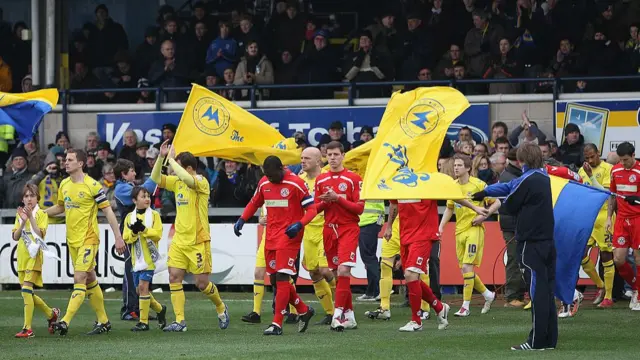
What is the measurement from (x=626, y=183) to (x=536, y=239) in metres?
5.14

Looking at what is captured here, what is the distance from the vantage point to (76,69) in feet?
86.9

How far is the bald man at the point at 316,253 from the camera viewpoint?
50.1 ft

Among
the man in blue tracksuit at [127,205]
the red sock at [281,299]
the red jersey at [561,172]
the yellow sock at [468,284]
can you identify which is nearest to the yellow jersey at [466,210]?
the yellow sock at [468,284]

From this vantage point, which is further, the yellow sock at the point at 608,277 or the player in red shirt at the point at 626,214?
the yellow sock at the point at 608,277

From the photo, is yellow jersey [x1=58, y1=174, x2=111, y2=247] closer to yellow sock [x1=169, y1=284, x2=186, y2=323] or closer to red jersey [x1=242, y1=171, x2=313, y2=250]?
yellow sock [x1=169, y1=284, x2=186, y2=323]

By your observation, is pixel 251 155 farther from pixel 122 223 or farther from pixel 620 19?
pixel 620 19

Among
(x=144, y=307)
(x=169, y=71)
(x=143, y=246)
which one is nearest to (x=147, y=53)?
(x=169, y=71)

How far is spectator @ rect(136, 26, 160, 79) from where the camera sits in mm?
25781

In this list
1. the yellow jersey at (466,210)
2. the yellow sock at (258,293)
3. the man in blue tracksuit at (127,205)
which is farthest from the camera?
the yellow jersey at (466,210)

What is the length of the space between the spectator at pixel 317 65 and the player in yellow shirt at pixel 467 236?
24.5 ft

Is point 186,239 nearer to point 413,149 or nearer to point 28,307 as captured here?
→ point 28,307

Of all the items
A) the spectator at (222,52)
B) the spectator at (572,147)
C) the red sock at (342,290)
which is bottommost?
the red sock at (342,290)

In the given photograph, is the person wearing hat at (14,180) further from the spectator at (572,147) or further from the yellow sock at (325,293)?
the spectator at (572,147)

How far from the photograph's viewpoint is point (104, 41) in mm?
26750
